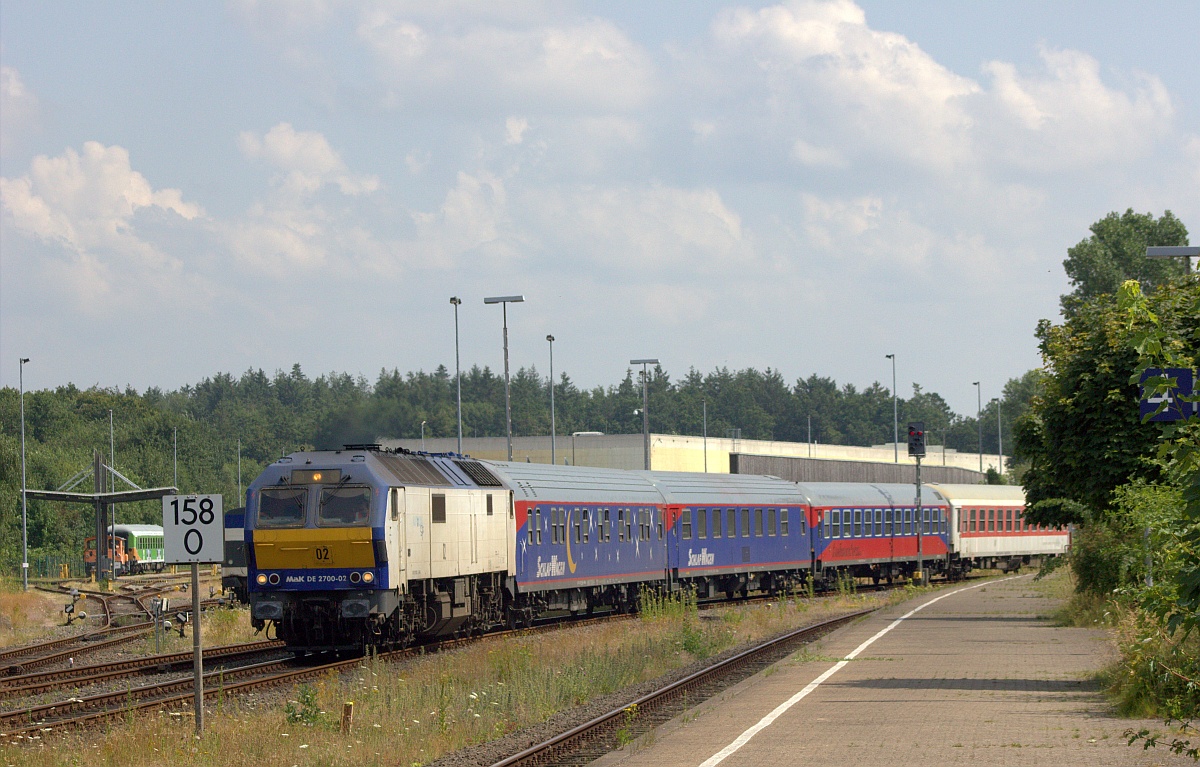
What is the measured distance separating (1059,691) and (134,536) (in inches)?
2993

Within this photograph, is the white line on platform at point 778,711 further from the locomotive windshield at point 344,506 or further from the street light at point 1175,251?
the locomotive windshield at point 344,506

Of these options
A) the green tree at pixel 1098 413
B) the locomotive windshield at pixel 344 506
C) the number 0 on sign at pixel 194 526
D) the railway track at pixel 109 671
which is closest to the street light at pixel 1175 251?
the green tree at pixel 1098 413

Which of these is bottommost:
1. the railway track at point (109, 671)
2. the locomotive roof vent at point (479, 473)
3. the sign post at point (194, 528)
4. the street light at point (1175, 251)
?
the railway track at point (109, 671)

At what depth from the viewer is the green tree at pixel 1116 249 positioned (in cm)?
8144

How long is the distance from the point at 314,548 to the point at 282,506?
38.2 inches

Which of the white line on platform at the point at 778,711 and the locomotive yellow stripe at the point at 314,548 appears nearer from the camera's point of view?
the white line on platform at the point at 778,711

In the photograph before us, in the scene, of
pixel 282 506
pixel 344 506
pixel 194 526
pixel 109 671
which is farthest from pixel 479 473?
pixel 194 526

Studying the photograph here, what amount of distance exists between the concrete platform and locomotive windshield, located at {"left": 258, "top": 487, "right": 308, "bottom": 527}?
781 centimetres

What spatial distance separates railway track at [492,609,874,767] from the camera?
1451 centimetres

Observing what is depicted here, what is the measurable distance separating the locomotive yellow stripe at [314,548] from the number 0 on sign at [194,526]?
8.68 metres

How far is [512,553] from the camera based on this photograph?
29.0 meters

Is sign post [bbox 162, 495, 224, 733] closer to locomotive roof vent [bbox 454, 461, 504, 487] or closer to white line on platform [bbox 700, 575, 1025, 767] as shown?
white line on platform [bbox 700, 575, 1025, 767]

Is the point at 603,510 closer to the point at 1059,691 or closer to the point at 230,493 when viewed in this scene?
the point at 1059,691

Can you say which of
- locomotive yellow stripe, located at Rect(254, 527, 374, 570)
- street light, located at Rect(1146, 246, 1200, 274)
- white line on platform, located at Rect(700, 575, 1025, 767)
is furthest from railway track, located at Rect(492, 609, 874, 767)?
street light, located at Rect(1146, 246, 1200, 274)
